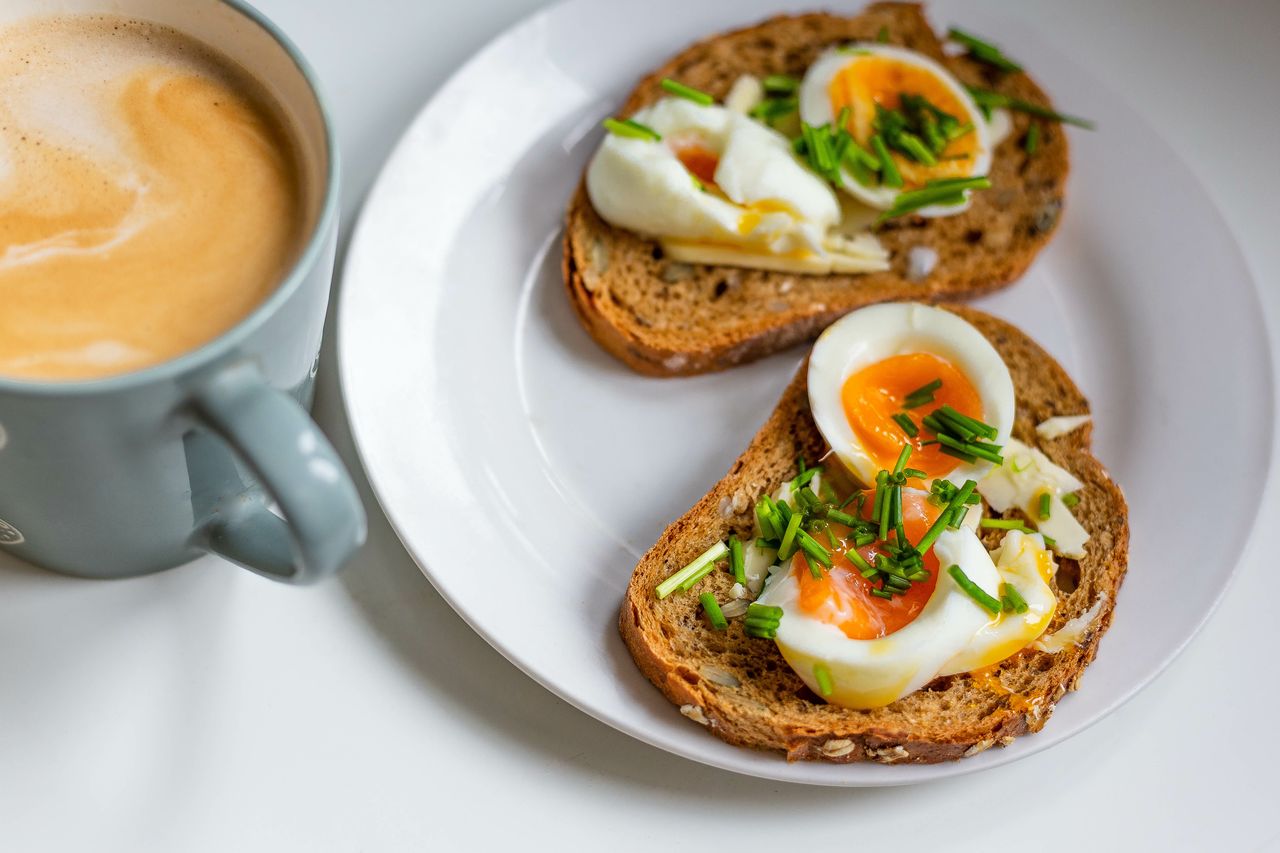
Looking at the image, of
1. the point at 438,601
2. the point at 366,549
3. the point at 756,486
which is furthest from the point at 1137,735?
the point at 366,549

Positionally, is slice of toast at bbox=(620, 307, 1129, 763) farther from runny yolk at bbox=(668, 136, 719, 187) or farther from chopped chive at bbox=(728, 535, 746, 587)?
runny yolk at bbox=(668, 136, 719, 187)

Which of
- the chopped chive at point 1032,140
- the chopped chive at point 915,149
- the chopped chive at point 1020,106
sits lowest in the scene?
the chopped chive at point 915,149

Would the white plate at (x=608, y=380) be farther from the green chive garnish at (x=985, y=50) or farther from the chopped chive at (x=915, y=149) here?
the chopped chive at (x=915, y=149)

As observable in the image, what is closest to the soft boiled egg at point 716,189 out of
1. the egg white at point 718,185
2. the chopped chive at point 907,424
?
the egg white at point 718,185

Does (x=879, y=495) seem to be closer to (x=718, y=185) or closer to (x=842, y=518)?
(x=842, y=518)

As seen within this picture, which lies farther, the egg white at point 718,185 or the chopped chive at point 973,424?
the egg white at point 718,185

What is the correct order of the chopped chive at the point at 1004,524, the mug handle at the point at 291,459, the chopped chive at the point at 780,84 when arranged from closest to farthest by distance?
the mug handle at the point at 291,459 < the chopped chive at the point at 1004,524 < the chopped chive at the point at 780,84

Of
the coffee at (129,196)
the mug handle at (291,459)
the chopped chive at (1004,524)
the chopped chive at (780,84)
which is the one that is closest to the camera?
the mug handle at (291,459)

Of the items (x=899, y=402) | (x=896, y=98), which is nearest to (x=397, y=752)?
(x=899, y=402)

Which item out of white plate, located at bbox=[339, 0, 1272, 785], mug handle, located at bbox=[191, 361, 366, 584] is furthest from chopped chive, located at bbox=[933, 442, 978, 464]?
mug handle, located at bbox=[191, 361, 366, 584]
